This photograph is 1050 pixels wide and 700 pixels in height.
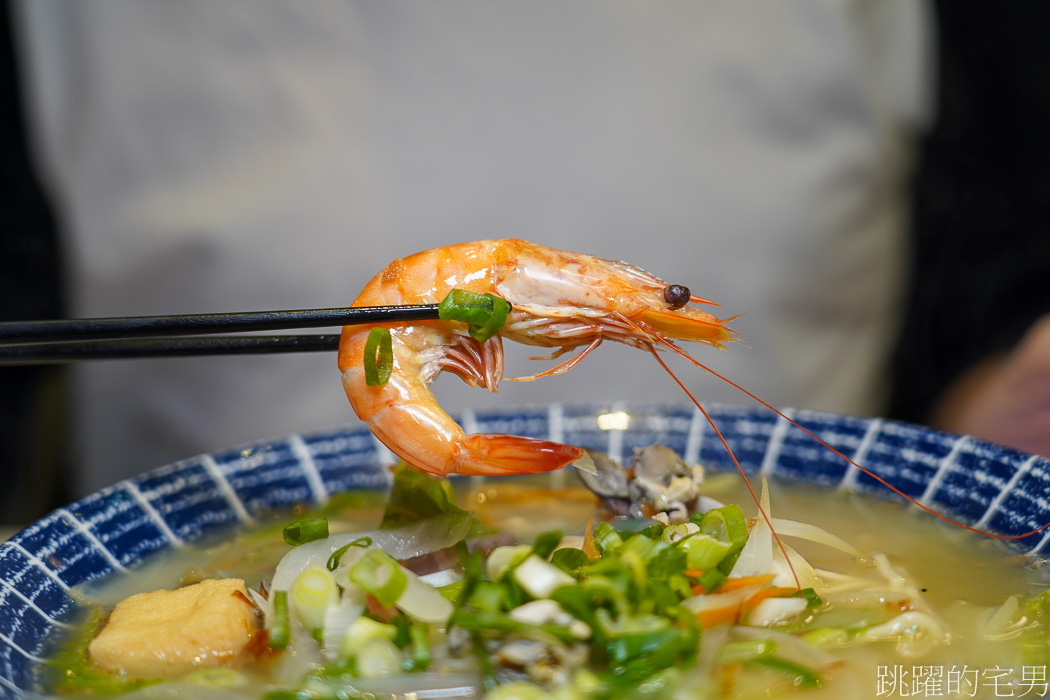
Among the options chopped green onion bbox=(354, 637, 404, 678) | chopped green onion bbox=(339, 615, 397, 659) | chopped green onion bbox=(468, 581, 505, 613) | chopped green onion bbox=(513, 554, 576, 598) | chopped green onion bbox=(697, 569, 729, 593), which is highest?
chopped green onion bbox=(513, 554, 576, 598)

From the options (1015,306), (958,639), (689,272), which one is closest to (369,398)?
(958,639)

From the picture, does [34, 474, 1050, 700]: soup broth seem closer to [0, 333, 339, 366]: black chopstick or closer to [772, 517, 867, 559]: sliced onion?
[772, 517, 867, 559]: sliced onion

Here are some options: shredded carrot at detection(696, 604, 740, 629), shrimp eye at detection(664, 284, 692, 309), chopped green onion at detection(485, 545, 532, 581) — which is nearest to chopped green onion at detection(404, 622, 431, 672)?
chopped green onion at detection(485, 545, 532, 581)

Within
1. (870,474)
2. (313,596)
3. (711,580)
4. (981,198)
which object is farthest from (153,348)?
(981,198)

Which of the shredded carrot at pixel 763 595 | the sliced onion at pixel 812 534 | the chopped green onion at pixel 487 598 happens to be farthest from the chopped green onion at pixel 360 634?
the sliced onion at pixel 812 534

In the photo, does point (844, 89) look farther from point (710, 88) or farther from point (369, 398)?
point (369, 398)

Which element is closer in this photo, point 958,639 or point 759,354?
point 958,639

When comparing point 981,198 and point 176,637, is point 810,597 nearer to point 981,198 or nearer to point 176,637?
point 176,637
